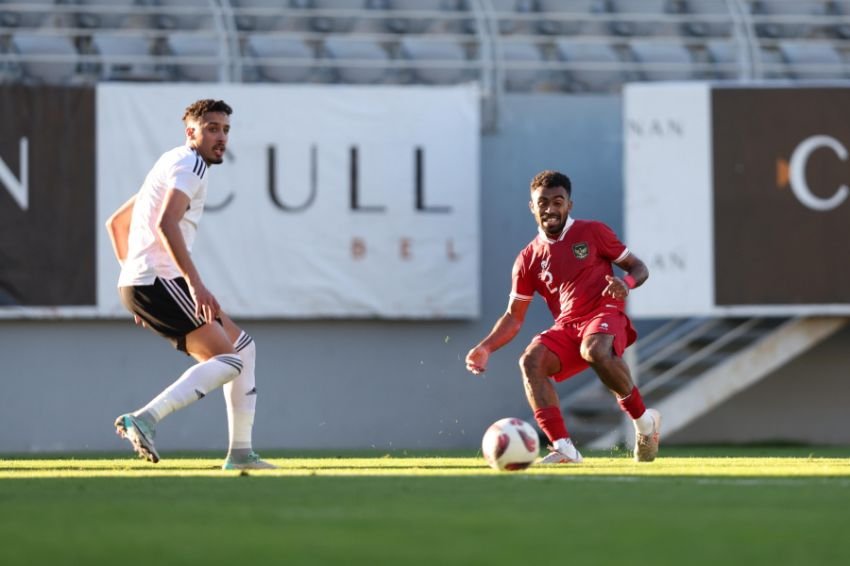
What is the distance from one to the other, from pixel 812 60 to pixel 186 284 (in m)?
11.8

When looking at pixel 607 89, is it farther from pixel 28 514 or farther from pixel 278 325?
pixel 28 514

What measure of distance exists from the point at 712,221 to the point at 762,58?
327 cm

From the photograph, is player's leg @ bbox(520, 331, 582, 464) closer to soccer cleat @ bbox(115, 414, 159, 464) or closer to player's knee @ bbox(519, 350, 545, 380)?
player's knee @ bbox(519, 350, 545, 380)

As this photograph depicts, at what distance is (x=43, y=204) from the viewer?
53.6 feet

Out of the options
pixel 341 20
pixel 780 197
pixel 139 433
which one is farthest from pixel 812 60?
pixel 139 433

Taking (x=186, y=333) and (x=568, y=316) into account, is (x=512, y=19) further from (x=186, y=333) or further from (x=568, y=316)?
(x=186, y=333)

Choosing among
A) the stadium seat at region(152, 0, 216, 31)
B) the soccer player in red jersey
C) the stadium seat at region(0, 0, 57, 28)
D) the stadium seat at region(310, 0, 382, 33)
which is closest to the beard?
the soccer player in red jersey

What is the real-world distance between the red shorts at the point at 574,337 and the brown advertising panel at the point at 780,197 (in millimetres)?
6632

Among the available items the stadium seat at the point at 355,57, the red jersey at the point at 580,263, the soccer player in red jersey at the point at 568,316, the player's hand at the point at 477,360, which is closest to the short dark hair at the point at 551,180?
the soccer player in red jersey at the point at 568,316

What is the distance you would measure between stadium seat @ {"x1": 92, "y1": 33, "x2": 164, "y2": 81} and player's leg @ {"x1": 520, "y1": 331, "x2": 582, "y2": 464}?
843 centimetres

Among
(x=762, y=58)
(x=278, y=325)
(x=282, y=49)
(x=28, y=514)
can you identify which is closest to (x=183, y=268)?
(x=28, y=514)

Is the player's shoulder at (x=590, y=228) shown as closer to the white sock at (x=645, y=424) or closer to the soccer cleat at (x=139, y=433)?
the white sock at (x=645, y=424)

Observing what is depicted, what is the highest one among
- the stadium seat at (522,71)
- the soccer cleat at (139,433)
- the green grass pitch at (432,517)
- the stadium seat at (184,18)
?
the stadium seat at (184,18)

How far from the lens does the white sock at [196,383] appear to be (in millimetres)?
8383
